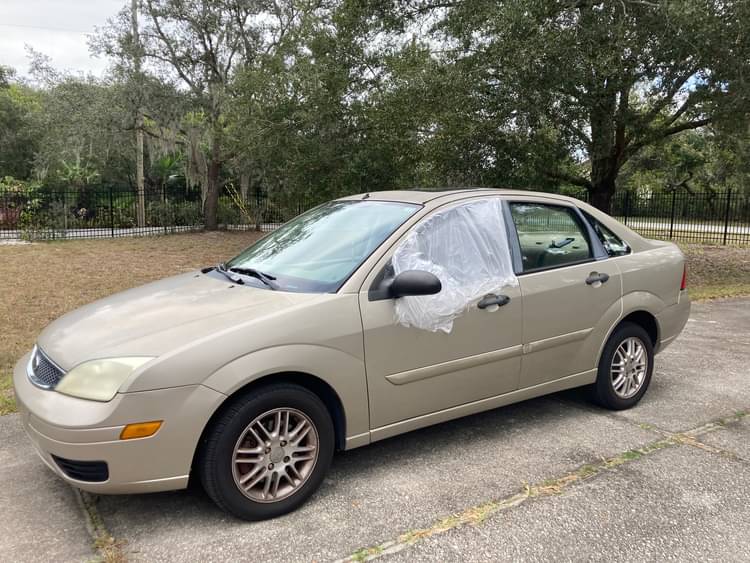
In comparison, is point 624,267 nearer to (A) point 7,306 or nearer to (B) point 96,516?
(B) point 96,516

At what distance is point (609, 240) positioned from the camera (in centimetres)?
458

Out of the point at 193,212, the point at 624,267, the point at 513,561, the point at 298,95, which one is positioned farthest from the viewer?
the point at 193,212

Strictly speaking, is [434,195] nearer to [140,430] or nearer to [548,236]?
[548,236]

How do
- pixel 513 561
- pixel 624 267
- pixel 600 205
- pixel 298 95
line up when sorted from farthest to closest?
1. pixel 600 205
2. pixel 298 95
3. pixel 624 267
4. pixel 513 561

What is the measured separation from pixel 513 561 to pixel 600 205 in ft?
45.2

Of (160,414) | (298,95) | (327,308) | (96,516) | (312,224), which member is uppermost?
(298,95)

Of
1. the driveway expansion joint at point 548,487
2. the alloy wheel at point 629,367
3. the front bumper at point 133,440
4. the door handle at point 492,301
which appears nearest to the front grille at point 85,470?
the front bumper at point 133,440

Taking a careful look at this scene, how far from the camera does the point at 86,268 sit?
12406mm

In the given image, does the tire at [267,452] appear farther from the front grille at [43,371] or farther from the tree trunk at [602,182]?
the tree trunk at [602,182]

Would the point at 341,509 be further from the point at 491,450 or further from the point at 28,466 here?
the point at 28,466

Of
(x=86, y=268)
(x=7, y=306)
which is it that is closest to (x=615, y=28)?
(x=7, y=306)

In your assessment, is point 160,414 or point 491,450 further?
point 491,450

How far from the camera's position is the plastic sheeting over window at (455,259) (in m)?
3.46

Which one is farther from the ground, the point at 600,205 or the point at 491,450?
the point at 600,205
